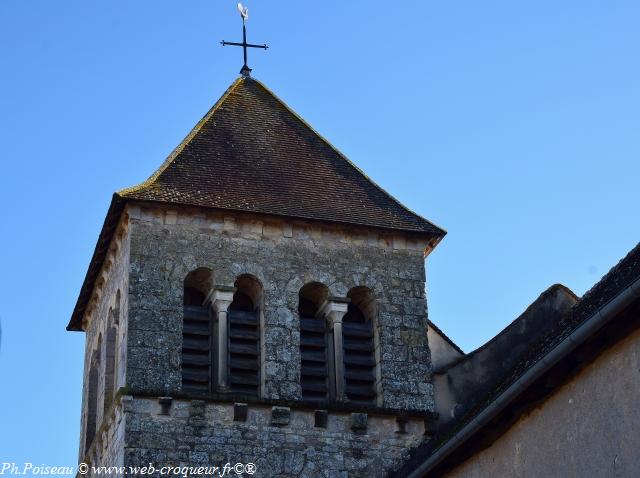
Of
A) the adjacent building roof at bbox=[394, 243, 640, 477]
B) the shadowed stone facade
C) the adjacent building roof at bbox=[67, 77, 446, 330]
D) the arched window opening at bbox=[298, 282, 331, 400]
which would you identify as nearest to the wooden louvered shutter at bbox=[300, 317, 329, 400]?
the arched window opening at bbox=[298, 282, 331, 400]

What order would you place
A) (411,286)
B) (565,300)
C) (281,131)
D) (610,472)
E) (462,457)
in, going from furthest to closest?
1. (281,131)
2. (411,286)
3. (565,300)
4. (462,457)
5. (610,472)

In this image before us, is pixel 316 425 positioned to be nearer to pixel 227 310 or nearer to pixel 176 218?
pixel 227 310

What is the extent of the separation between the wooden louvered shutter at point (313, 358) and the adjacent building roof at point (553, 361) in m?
3.57

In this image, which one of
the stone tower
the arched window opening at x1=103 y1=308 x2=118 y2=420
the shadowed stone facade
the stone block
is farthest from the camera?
the arched window opening at x1=103 y1=308 x2=118 y2=420

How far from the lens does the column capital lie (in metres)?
16.5

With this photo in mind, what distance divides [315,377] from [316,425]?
2.69 feet

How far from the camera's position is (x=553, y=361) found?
33.5ft

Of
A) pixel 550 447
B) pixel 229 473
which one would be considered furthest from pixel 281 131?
pixel 550 447

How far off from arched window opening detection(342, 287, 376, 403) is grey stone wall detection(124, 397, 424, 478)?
1.81 ft

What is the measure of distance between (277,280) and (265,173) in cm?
184

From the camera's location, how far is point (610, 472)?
9.66 meters

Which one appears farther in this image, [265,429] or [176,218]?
[176,218]

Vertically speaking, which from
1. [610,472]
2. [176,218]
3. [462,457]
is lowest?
[610,472]

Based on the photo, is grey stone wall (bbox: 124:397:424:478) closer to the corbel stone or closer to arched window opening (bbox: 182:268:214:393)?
the corbel stone
